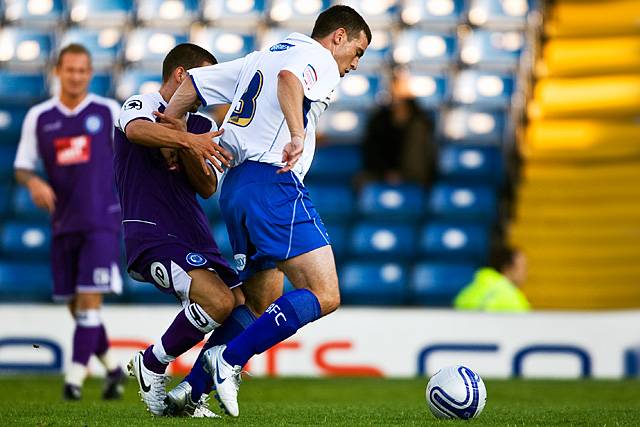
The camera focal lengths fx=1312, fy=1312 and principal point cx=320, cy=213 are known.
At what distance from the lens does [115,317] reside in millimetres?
10312

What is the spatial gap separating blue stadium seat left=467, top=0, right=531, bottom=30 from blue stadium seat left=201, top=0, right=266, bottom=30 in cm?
220

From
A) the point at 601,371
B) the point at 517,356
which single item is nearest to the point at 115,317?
the point at 517,356

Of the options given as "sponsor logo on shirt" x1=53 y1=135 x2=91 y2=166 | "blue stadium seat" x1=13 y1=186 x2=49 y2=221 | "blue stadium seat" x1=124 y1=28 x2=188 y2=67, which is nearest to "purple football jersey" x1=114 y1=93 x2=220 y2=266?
"sponsor logo on shirt" x1=53 y1=135 x2=91 y2=166

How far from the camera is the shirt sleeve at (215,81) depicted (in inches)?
220

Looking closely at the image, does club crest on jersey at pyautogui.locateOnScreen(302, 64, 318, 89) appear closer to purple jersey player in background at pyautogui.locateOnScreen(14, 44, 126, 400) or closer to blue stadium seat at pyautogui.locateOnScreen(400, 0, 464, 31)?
purple jersey player in background at pyautogui.locateOnScreen(14, 44, 126, 400)

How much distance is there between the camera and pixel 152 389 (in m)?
5.71

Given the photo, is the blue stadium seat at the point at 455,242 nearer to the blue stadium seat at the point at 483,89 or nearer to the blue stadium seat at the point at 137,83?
the blue stadium seat at the point at 483,89

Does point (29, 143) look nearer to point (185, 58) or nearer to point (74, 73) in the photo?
point (74, 73)

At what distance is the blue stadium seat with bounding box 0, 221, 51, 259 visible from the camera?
40.0 feet

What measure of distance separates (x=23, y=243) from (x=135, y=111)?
270 inches

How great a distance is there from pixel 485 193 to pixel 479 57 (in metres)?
1.72

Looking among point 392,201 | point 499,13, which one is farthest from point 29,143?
point 499,13

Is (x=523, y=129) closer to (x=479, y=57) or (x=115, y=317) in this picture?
(x=479, y=57)

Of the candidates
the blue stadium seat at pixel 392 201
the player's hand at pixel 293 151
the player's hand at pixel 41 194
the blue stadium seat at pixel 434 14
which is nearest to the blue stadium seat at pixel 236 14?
the blue stadium seat at pixel 434 14
